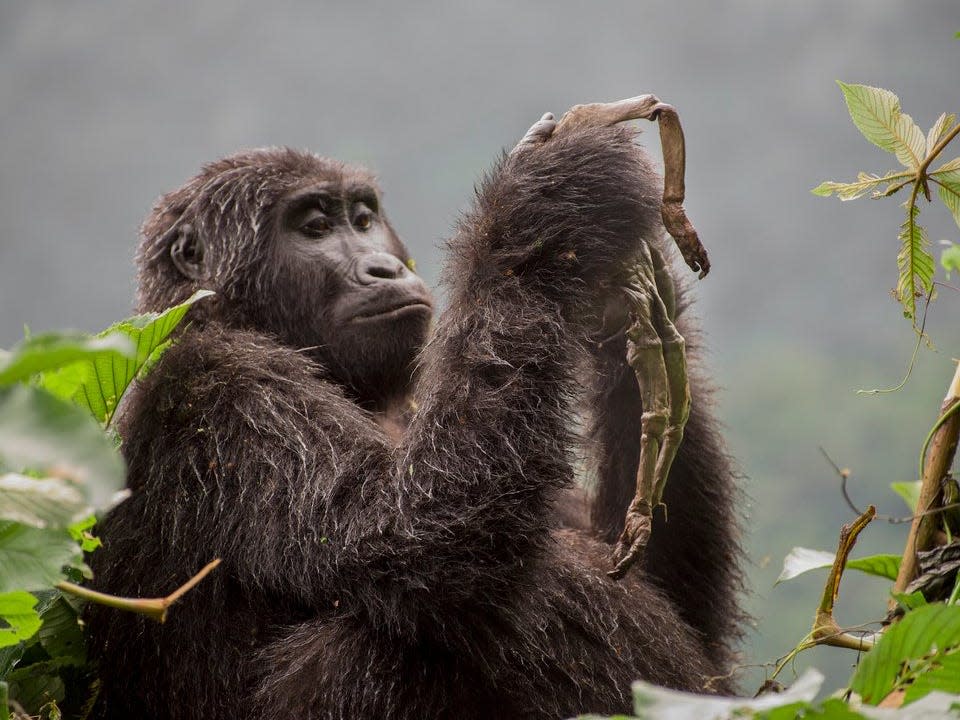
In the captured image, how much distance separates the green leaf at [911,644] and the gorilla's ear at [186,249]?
2.71 metres

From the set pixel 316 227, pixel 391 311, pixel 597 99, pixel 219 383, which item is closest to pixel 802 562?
pixel 391 311

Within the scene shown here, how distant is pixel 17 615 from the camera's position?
1.98m

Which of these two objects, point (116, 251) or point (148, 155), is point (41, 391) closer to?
point (116, 251)

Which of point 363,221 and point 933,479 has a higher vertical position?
point 363,221

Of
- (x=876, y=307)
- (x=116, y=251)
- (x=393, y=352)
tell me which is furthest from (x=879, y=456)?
(x=116, y=251)

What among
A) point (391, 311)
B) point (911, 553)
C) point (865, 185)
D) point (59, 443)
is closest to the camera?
point (59, 443)

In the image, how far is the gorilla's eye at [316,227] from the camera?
3678 millimetres

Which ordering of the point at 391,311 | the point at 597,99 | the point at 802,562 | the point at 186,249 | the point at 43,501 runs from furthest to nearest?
1. the point at 597,99
2. the point at 186,249
3. the point at 391,311
4. the point at 802,562
5. the point at 43,501

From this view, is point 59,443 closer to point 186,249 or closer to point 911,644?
point 911,644

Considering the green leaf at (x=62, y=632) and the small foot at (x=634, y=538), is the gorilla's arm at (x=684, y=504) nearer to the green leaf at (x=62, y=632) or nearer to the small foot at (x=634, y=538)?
the small foot at (x=634, y=538)

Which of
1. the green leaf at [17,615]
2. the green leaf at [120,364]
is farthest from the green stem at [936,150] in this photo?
the green leaf at [17,615]

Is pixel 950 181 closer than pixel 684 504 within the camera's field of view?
Yes

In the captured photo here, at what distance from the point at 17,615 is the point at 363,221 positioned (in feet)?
7.05

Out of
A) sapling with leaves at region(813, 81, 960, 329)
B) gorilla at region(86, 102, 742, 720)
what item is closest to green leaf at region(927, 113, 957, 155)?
sapling with leaves at region(813, 81, 960, 329)
